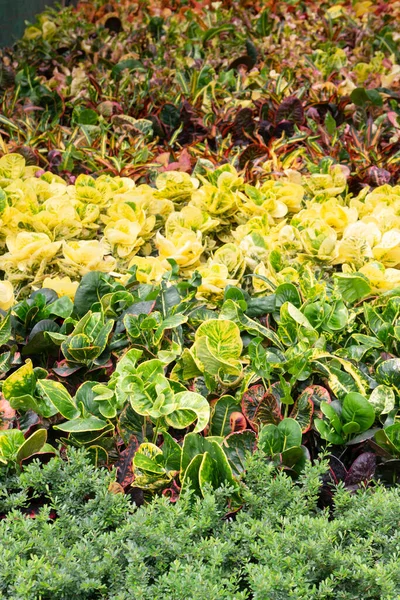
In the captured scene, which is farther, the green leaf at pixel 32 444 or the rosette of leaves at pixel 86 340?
the rosette of leaves at pixel 86 340

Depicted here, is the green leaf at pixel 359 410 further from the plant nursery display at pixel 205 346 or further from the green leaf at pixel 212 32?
the green leaf at pixel 212 32

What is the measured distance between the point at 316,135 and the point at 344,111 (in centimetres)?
58

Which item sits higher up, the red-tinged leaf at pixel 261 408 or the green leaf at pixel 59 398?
the green leaf at pixel 59 398

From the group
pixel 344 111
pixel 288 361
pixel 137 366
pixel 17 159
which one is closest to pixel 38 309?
pixel 137 366

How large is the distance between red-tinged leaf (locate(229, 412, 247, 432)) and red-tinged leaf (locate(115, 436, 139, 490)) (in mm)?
256

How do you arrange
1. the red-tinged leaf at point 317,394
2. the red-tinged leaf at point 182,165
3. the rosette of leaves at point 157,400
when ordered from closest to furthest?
the rosette of leaves at point 157,400 → the red-tinged leaf at point 317,394 → the red-tinged leaf at point 182,165

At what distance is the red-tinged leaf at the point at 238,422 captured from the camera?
6.44 ft

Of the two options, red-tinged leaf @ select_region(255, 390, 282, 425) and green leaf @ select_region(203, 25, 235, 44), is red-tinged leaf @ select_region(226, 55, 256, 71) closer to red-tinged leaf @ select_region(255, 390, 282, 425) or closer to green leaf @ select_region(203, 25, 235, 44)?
green leaf @ select_region(203, 25, 235, 44)

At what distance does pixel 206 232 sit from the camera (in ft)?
10.0

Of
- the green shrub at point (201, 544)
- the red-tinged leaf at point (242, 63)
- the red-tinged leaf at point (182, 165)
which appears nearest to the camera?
the green shrub at point (201, 544)

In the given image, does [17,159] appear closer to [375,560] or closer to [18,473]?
[18,473]

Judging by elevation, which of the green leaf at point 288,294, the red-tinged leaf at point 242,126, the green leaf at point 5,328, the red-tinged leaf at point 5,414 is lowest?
the red-tinged leaf at point 242,126

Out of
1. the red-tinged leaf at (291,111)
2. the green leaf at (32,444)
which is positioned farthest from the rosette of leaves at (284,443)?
the red-tinged leaf at (291,111)

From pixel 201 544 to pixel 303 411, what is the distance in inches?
22.0
